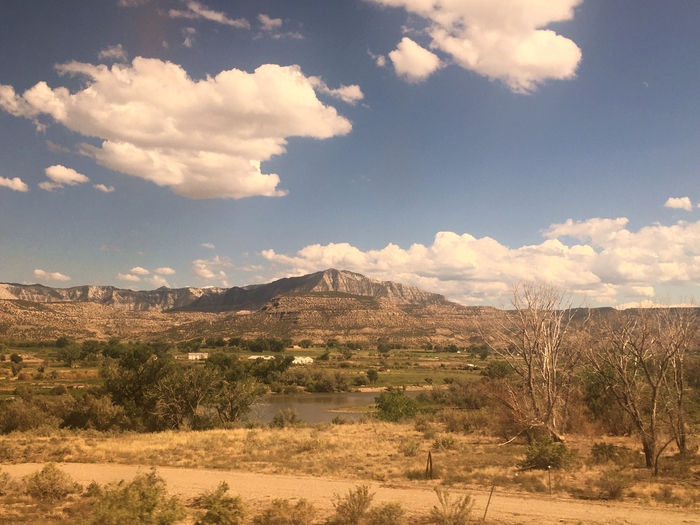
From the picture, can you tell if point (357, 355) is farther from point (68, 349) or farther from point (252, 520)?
point (252, 520)

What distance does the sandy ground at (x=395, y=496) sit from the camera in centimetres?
1177

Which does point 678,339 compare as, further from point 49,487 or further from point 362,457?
point 49,487

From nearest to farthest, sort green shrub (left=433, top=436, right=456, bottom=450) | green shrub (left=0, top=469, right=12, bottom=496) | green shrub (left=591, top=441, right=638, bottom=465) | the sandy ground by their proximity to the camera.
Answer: the sandy ground, green shrub (left=0, top=469, right=12, bottom=496), green shrub (left=591, top=441, right=638, bottom=465), green shrub (left=433, top=436, right=456, bottom=450)

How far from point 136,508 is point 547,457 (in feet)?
45.3

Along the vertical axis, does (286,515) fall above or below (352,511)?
below

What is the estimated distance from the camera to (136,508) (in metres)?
10.2

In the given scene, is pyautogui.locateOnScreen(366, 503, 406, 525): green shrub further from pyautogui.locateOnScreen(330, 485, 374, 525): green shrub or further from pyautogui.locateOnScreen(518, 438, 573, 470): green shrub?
pyautogui.locateOnScreen(518, 438, 573, 470): green shrub

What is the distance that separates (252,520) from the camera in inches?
464

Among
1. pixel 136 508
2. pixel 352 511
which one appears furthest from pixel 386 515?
pixel 136 508

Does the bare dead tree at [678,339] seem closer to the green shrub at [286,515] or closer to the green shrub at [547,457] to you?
the green shrub at [547,457]

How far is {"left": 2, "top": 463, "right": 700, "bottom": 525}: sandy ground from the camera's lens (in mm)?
11773

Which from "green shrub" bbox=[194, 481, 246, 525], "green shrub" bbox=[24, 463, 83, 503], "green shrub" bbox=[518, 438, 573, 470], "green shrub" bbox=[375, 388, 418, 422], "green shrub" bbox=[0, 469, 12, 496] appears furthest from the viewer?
"green shrub" bbox=[375, 388, 418, 422]

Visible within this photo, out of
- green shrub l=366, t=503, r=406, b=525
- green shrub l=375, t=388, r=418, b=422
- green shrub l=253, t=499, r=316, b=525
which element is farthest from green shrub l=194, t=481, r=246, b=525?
green shrub l=375, t=388, r=418, b=422

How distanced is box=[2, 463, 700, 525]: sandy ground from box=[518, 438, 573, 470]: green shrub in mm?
3986
